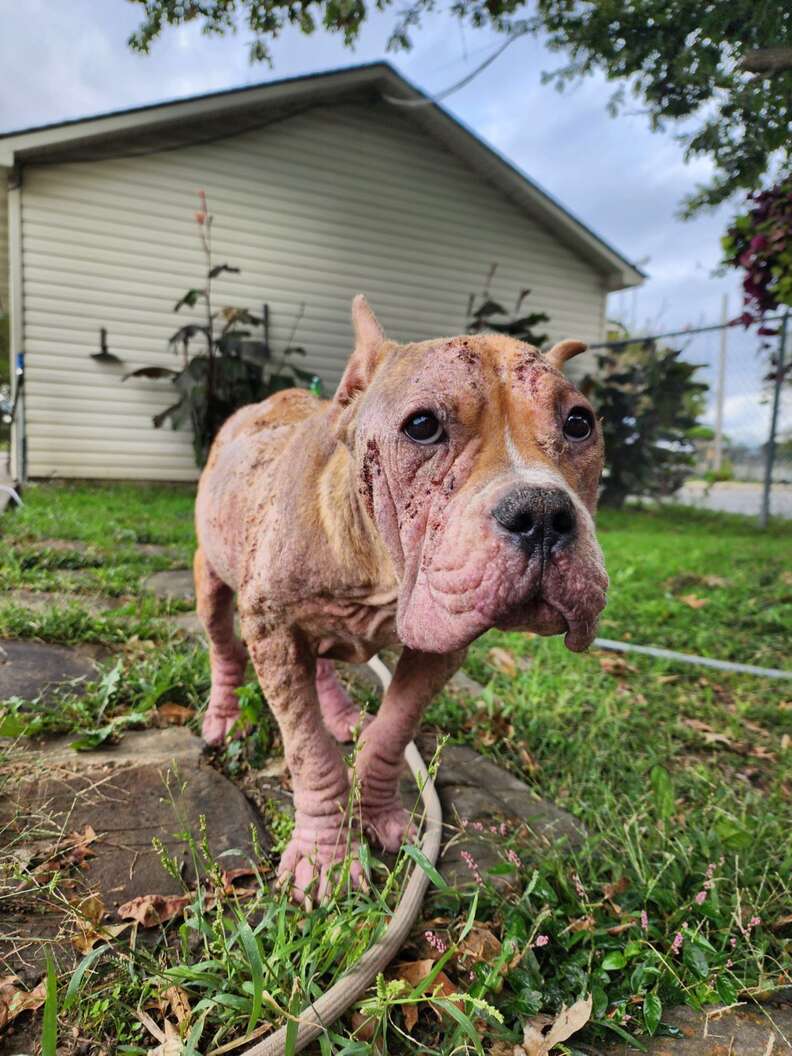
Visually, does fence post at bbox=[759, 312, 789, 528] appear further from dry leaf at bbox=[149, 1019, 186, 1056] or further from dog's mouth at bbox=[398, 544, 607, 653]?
dry leaf at bbox=[149, 1019, 186, 1056]

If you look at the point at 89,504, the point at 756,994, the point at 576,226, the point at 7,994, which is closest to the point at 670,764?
the point at 756,994

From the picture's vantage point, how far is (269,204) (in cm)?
971

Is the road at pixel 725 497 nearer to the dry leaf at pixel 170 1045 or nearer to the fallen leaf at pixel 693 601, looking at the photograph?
the fallen leaf at pixel 693 601

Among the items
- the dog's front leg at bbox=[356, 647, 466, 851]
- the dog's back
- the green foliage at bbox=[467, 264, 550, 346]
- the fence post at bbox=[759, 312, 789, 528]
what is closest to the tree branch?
the dog's back

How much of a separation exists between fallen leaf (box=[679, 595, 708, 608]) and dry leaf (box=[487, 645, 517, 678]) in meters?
1.85

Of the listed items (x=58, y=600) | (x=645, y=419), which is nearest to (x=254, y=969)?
(x=58, y=600)

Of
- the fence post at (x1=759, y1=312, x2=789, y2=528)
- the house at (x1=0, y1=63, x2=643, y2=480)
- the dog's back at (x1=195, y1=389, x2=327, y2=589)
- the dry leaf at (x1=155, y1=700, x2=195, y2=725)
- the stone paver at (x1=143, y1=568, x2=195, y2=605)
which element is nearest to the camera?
the dog's back at (x1=195, y1=389, x2=327, y2=589)

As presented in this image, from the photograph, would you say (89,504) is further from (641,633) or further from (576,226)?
(576,226)

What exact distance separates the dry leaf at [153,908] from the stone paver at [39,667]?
1.15 meters

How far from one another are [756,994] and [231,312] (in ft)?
28.4

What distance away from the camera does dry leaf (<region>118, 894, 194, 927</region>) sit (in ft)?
4.77

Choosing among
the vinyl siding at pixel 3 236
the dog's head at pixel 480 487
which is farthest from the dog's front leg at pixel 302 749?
the vinyl siding at pixel 3 236

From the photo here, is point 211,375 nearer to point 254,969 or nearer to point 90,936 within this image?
point 90,936

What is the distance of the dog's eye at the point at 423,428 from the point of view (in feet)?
4.08
